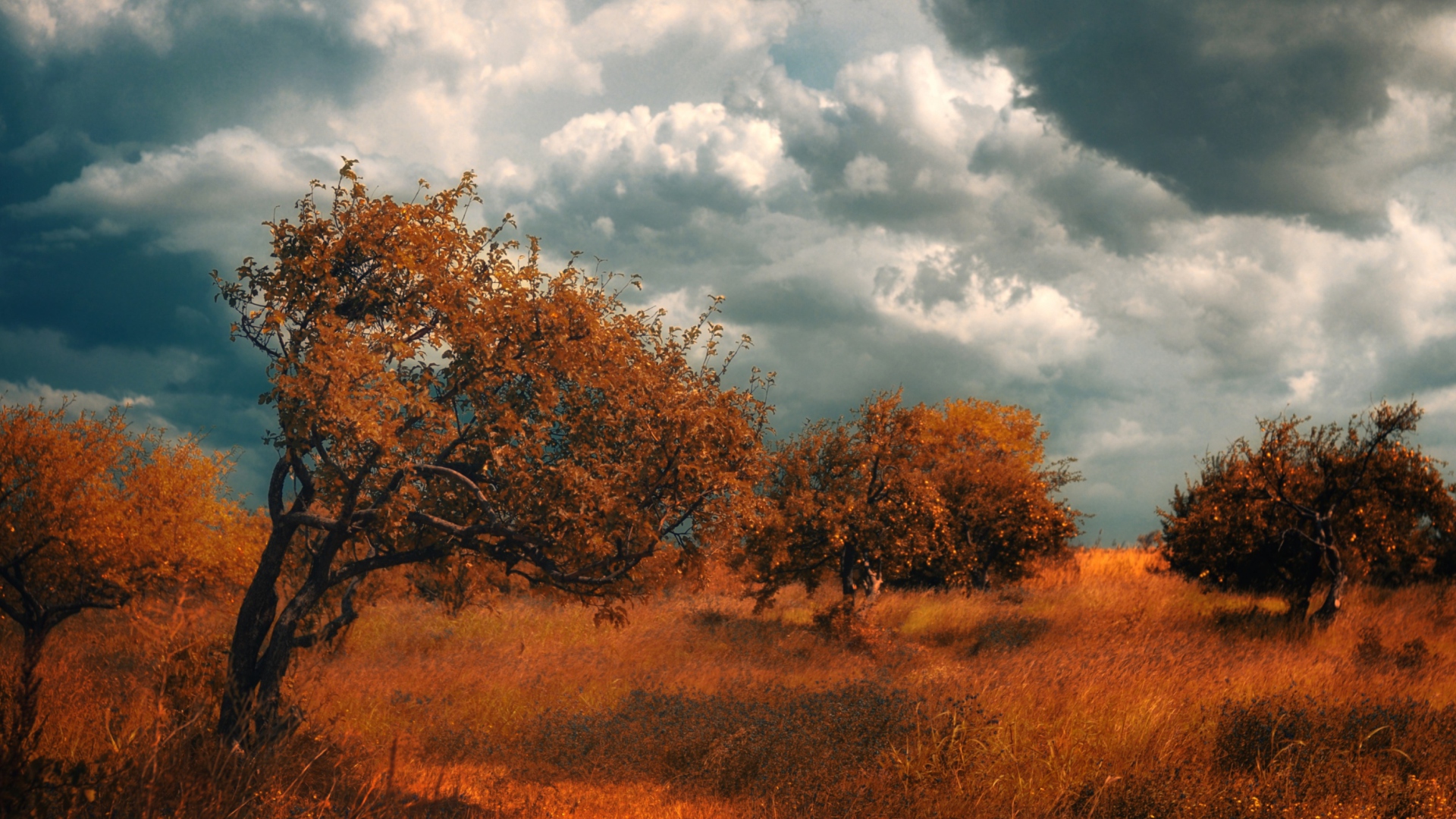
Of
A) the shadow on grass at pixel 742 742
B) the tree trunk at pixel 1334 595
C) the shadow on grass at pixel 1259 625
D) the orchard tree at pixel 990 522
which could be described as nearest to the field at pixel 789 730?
the shadow on grass at pixel 742 742

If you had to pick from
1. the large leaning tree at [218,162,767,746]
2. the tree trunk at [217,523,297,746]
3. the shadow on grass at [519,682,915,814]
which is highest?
the large leaning tree at [218,162,767,746]

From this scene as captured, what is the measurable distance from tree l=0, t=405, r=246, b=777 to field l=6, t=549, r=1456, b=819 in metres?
1.39

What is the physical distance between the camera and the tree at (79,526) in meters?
17.4

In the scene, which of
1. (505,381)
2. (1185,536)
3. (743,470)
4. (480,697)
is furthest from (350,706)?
(1185,536)

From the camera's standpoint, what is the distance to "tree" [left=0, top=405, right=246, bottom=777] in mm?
17375

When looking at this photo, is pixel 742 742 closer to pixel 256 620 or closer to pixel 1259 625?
pixel 256 620

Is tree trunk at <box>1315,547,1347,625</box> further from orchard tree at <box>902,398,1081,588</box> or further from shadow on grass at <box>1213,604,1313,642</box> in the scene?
orchard tree at <box>902,398,1081,588</box>

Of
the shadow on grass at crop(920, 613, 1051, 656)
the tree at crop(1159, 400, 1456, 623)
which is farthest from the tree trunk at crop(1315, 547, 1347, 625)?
the shadow on grass at crop(920, 613, 1051, 656)

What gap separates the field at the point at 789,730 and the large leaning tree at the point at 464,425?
4.55 feet

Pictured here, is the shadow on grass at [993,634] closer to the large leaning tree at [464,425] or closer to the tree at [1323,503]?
the tree at [1323,503]

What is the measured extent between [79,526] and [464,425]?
1386 centimetres

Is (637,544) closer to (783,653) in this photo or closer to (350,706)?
(350,706)

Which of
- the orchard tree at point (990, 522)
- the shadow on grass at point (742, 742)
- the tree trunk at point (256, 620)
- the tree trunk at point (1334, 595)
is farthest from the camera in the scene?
the orchard tree at point (990, 522)

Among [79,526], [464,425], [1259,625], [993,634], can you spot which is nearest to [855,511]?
[993,634]
